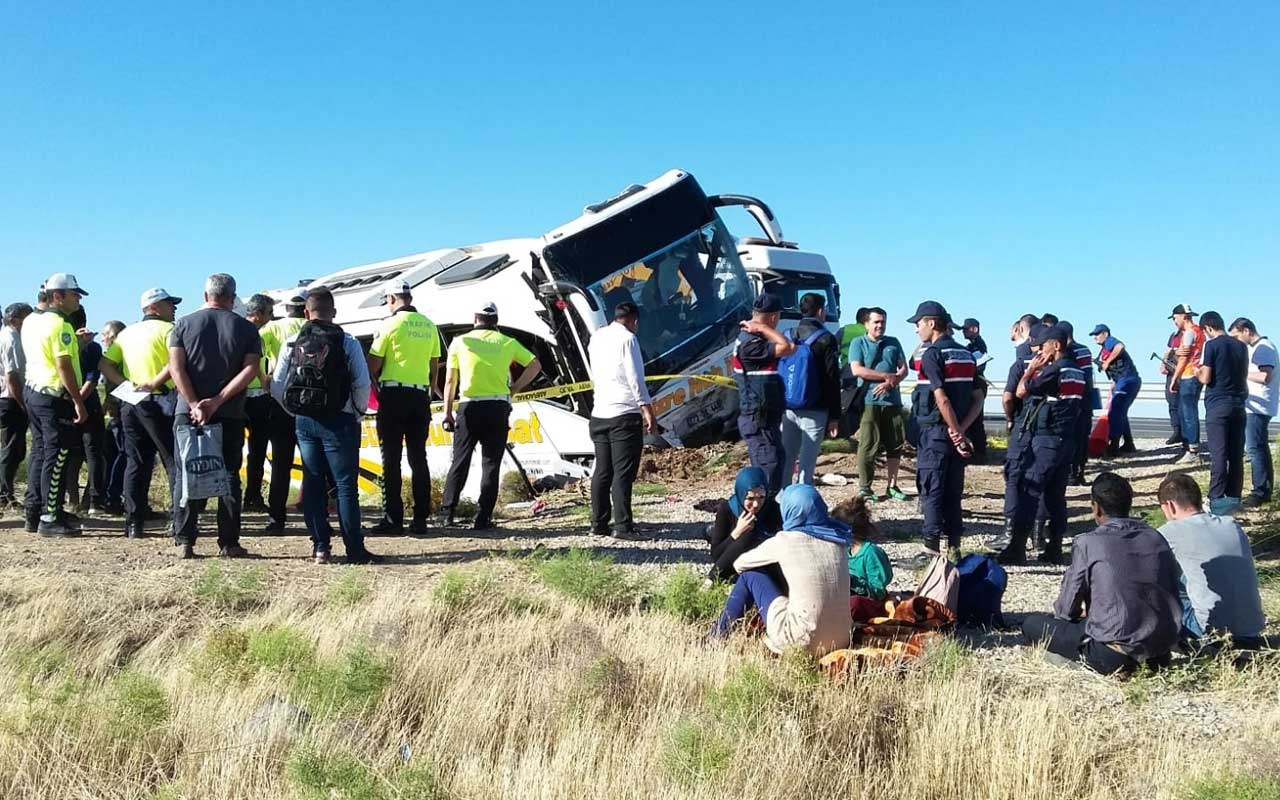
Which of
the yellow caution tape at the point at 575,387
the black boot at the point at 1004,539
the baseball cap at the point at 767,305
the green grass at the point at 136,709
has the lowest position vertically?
the green grass at the point at 136,709

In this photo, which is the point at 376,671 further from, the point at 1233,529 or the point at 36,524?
the point at 36,524

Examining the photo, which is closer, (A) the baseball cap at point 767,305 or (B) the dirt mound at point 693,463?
(A) the baseball cap at point 767,305

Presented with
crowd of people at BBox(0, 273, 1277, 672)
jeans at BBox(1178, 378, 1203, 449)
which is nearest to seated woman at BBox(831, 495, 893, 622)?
crowd of people at BBox(0, 273, 1277, 672)

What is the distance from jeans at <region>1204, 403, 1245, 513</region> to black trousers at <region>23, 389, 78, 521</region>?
32.0 ft

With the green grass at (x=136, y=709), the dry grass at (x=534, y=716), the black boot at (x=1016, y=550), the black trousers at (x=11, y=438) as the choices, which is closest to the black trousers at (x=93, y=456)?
the black trousers at (x=11, y=438)

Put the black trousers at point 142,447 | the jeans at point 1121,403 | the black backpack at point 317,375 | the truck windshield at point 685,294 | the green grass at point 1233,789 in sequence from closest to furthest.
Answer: the green grass at point 1233,789
the black backpack at point 317,375
the black trousers at point 142,447
the truck windshield at point 685,294
the jeans at point 1121,403

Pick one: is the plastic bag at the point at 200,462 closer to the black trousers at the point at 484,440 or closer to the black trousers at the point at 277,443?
the black trousers at the point at 277,443

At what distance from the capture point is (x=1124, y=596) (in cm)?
534

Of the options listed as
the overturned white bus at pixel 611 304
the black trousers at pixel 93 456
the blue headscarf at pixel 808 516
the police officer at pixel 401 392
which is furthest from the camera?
the overturned white bus at pixel 611 304

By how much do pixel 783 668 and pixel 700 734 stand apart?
0.84 meters

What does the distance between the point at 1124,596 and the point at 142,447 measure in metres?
6.86

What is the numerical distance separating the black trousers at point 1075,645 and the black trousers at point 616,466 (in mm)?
3511

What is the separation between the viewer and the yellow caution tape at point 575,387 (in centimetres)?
1136

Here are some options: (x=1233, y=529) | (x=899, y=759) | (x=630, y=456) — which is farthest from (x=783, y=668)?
(x=630, y=456)
